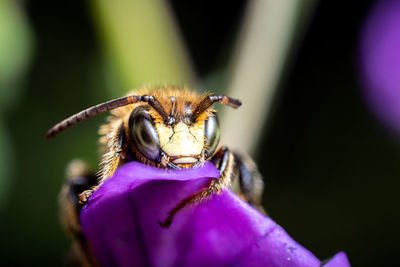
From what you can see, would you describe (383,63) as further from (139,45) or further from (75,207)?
(75,207)

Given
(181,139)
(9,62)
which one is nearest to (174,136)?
(181,139)

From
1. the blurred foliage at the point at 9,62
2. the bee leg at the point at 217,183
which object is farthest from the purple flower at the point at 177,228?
the blurred foliage at the point at 9,62

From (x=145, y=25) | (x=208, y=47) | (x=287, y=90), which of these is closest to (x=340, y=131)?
(x=287, y=90)

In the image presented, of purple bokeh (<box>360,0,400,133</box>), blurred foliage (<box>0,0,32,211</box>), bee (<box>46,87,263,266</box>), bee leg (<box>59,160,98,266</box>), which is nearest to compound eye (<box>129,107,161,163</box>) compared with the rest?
bee (<box>46,87,263,266</box>)

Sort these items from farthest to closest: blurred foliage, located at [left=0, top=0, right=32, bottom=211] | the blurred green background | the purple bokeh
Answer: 1. the purple bokeh
2. the blurred green background
3. blurred foliage, located at [left=0, top=0, right=32, bottom=211]

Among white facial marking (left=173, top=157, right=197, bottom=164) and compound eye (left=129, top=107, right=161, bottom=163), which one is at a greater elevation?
compound eye (left=129, top=107, right=161, bottom=163)

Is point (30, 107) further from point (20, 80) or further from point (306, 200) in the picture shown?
point (306, 200)

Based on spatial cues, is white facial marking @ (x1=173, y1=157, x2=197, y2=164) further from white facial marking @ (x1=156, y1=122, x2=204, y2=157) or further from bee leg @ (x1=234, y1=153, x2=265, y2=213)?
bee leg @ (x1=234, y1=153, x2=265, y2=213)

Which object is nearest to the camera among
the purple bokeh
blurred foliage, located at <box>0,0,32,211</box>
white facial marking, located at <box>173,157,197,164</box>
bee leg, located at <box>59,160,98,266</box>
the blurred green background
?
white facial marking, located at <box>173,157,197,164</box>
